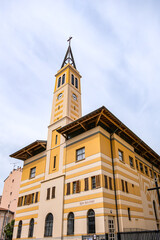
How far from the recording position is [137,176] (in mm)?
28984

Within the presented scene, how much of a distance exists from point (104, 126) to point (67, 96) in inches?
421

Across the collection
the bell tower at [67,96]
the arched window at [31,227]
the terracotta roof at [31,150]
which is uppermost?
the bell tower at [67,96]

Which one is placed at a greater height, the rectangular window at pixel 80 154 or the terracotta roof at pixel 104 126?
the terracotta roof at pixel 104 126

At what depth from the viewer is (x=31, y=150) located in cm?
3522

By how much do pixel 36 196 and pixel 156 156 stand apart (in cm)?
2240

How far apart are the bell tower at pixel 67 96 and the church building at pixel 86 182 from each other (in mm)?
247

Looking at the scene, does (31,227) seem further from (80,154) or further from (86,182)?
(80,154)

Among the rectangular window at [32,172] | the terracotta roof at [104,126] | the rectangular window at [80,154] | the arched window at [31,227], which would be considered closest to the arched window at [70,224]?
the rectangular window at [80,154]

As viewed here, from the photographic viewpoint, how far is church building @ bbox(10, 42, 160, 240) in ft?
71.8

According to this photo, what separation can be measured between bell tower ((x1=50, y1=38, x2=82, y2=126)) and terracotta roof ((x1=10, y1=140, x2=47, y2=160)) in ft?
14.0

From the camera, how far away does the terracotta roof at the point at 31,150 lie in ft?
108

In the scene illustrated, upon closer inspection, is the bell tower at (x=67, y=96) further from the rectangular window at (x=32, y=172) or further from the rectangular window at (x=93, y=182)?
the rectangular window at (x=93, y=182)

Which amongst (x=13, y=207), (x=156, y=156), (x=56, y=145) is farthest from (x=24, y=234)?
(x=13, y=207)

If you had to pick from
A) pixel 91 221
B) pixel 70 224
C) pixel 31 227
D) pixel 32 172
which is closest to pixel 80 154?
pixel 91 221
